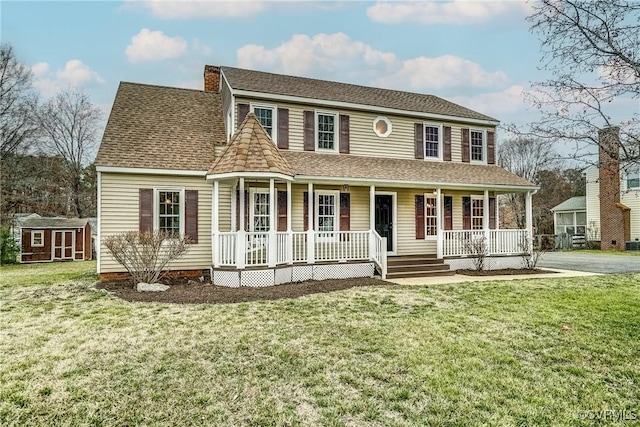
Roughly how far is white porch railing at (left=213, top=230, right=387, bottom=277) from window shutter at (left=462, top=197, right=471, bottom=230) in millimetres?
4615

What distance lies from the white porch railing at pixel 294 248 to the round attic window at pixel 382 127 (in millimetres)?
4171

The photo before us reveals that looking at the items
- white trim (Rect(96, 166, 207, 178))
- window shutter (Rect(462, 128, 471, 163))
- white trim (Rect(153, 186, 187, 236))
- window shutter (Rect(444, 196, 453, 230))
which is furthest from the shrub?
window shutter (Rect(462, 128, 471, 163))

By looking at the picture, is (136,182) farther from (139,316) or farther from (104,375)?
(104,375)

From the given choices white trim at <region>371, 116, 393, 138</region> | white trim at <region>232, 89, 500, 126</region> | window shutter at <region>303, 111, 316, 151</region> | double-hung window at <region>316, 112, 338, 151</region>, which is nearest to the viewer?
white trim at <region>232, 89, 500, 126</region>

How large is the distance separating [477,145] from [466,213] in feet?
10.1

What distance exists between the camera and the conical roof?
392 inches

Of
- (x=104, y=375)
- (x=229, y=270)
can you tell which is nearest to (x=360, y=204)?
(x=229, y=270)

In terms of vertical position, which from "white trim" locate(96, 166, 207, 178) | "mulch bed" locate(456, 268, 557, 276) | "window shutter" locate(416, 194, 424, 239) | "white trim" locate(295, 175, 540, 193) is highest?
"white trim" locate(96, 166, 207, 178)

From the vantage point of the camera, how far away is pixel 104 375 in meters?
4.31

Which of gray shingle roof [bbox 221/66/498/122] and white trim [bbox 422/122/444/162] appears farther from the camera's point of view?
white trim [bbox 422/122/444/162]

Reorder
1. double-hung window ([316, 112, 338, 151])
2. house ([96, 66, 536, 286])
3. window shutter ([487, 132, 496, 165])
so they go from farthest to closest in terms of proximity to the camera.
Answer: window shutter ([487, 132, 496, 165]), double-hung window ([316, 112, 338, 151]), house ([96, 66, 536, 286])

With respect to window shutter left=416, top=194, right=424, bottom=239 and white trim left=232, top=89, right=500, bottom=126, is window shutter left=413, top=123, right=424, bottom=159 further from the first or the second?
window shutter left=416, top=194, right=424, bottom=239

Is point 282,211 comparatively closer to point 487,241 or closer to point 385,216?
point 385,216

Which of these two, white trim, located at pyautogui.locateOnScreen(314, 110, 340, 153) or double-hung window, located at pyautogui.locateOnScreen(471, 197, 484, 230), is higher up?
white trim, located at pyautogui.locateOnScreen(314, 110, 340, 153)
